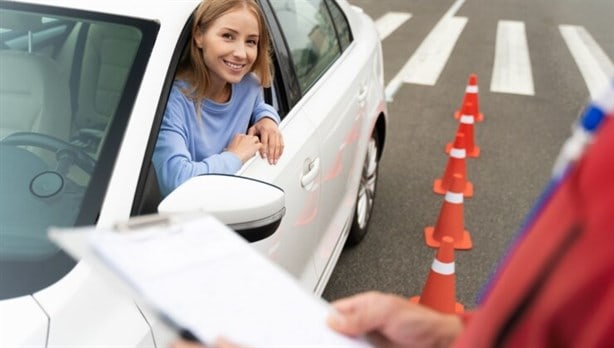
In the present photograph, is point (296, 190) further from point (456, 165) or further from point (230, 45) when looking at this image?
point (456, 165)

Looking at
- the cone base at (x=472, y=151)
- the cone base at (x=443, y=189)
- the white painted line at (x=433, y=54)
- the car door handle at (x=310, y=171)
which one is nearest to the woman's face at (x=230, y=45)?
the car door handle at (x=310, y=171)

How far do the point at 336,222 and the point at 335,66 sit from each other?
0.76 metres

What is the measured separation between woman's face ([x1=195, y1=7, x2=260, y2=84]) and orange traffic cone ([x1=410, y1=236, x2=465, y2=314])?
1.20 m

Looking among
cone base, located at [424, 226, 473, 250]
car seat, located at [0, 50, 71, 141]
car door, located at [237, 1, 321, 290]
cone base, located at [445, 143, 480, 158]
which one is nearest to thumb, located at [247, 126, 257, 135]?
car door, located at [237, 1, 321, 290]

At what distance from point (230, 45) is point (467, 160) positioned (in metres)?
3.56

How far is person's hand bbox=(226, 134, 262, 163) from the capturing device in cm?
213

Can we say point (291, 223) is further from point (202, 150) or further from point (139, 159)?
point (139, 159)

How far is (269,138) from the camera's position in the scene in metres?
2.23

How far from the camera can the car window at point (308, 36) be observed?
2.81 meters

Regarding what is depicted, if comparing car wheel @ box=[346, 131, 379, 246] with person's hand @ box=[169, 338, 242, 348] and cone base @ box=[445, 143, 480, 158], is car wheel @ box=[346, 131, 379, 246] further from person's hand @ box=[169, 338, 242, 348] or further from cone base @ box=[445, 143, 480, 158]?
person's hand @ box=[169, 338, 242, 348]

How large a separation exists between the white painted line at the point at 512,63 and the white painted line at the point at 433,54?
67 cm

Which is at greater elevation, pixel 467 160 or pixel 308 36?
pixel 308 36

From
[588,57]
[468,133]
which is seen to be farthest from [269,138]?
[588,57]

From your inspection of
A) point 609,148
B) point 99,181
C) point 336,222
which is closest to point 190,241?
point 609,148
